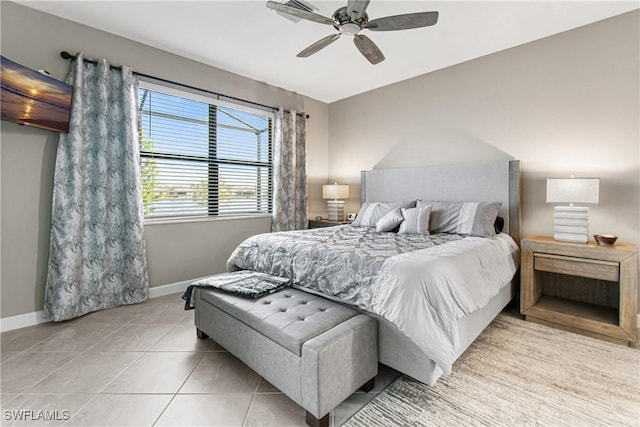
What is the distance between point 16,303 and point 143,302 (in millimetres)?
987

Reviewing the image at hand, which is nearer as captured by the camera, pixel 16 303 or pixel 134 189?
pixel 16 303

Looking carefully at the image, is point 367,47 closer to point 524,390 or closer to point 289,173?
point 289,173

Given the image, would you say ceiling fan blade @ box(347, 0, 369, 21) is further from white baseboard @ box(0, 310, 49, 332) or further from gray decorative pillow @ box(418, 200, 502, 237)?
white baseboard @ box(0, 310, 49, 332)

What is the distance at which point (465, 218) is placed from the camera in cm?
303

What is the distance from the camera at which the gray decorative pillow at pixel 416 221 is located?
3.08 m

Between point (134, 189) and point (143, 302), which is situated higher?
point (134, 189)

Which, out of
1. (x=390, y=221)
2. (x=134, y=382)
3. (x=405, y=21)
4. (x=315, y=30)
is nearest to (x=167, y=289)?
(x=134, y=382)

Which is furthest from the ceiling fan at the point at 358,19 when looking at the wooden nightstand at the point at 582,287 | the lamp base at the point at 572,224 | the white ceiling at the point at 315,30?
the wooden nightstand at the point at 582,287

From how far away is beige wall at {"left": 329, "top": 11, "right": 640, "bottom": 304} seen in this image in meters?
2.69

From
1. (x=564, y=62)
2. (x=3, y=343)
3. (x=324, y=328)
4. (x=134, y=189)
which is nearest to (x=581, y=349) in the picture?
(x=324, y=328)

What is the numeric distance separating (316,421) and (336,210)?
3480mm

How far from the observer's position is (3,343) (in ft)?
Answer: 7.69

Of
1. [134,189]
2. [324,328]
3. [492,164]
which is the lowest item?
[324,328]

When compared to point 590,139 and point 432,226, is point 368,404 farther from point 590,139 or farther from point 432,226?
point 590,139
